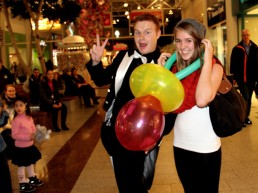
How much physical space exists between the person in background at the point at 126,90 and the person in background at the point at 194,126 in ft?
0.98

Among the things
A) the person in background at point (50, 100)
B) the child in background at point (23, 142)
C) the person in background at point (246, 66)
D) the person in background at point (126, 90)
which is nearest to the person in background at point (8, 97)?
the child in background at point (23, 142)

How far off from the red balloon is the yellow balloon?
0.14 feet

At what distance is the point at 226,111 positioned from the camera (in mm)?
2115

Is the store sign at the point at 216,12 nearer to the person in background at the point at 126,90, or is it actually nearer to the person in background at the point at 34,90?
the person in background at the point at 34,90

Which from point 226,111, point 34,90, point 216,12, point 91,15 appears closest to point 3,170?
point 226,111

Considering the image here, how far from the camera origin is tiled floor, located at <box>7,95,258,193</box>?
415 cm

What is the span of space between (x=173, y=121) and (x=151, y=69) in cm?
56

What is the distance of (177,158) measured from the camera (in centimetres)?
234

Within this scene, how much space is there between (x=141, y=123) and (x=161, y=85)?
0.77 feet

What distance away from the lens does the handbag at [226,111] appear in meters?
2.12

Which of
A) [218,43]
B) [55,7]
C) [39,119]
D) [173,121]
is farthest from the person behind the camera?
[218,43]

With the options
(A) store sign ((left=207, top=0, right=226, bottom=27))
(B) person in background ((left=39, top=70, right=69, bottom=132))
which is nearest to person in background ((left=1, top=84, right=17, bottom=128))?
(B) person in background ((left=39, top=70, right=69, bottom=132))

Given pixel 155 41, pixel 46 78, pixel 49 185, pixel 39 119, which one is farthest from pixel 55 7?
pixel 155 41

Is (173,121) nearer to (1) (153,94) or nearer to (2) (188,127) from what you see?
(2) (188,127)
